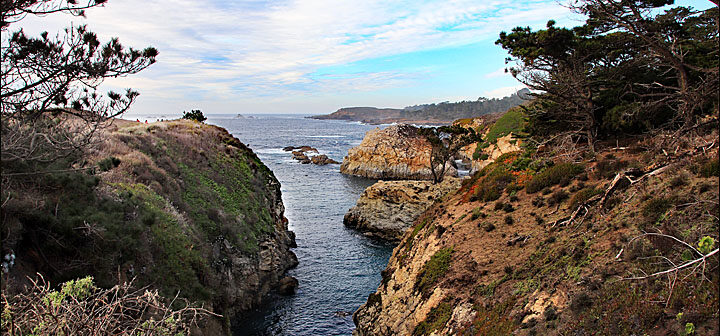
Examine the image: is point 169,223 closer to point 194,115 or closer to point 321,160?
point 194,115

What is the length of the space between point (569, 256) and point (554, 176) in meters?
7.14

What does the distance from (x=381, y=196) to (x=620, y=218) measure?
2728 cm

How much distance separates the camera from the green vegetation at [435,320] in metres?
13.7

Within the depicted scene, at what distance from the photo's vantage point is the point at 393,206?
37.2 metres

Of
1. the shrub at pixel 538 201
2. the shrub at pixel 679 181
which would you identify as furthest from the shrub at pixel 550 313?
the shrub at pixel 538 201

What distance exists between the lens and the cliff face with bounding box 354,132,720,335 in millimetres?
8656

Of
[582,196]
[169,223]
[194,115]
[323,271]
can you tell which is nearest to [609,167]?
[582,196]

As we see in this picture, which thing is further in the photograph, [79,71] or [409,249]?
[409,249]

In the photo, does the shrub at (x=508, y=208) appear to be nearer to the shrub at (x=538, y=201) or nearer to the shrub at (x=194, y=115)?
the shrub at (x=538, y=201)

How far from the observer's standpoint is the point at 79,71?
33.8 ft

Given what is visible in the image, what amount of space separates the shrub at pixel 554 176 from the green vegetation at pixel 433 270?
5.48 meters

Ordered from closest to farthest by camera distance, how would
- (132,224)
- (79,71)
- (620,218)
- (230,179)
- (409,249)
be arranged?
1. (79,71)
2. (620,218)
3. (132,224)
4. (409,249)
5. (230,179)

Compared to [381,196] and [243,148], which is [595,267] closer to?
[381,196]

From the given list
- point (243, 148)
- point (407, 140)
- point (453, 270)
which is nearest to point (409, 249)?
point (453, 270)
